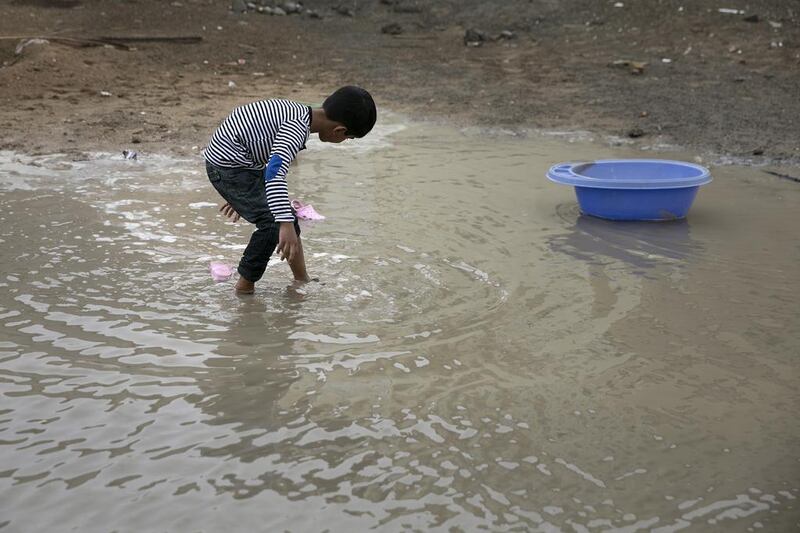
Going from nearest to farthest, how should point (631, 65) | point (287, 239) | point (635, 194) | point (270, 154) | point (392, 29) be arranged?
point (287, 239) → point (270, 154) → point (635, 194) → point (631, 65) → point (392, 29)

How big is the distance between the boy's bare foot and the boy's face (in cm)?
75

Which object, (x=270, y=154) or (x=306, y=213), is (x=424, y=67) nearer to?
(x=306, y=213)

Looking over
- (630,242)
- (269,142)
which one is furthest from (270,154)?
(630,242)

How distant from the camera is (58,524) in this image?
8.33 ft

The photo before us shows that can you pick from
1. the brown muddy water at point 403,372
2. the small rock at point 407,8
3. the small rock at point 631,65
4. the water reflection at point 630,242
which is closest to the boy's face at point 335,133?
the brown muddy water at point 403,372

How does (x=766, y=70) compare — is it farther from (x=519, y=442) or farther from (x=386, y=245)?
(x=519, y=442)

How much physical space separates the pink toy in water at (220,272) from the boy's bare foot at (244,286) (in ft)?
0.70

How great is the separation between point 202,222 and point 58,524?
321 cm

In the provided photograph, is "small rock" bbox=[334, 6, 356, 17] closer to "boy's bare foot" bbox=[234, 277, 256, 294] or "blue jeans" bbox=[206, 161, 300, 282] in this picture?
"blue jeans" bbox=[206, 161, 300, 282]

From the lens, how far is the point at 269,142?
4.21 meters

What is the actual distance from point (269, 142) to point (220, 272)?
2.39 feet

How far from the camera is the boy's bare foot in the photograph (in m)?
4.32

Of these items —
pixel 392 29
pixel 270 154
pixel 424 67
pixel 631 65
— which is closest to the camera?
pixel 270 154

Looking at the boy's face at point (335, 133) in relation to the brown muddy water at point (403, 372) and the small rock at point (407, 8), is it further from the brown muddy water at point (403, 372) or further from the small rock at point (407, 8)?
the small rock at point (407, 8)
